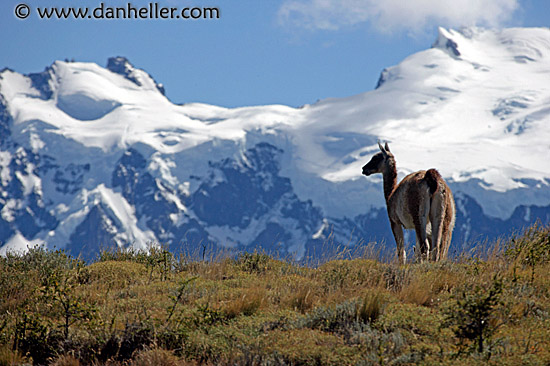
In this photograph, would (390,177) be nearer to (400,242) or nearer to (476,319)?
(400,242)

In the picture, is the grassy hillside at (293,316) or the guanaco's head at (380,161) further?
Result: the guanaco's head at (380,161)

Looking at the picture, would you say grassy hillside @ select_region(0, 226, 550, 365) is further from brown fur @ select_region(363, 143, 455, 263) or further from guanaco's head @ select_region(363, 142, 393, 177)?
guanaco's head @ select_region(363, 142, 393, 177)

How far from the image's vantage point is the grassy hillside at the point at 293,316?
821cm

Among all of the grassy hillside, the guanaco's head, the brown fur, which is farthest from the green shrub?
the guanaco's head

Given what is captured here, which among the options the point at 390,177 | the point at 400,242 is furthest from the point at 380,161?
the point at 400,242

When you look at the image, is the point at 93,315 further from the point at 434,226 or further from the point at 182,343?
the point at 434,226

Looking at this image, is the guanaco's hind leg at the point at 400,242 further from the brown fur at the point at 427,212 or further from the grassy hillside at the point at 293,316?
the grassy hillside at the point at 293,316

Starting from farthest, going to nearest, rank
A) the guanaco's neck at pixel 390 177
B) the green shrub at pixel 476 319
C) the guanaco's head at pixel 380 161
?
the guanaco's head at pixel 380 161, the guanaco's neck at pixel 390 177, the green shrub at pixel 476 319

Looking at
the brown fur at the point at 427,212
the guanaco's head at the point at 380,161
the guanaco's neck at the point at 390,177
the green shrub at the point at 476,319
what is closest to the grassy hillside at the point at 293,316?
the green shrub at the point at 476,319

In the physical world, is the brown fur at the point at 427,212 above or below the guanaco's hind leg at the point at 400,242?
above

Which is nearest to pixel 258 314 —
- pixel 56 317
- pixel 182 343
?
pixel 182 343

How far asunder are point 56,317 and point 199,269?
3349 millimetres

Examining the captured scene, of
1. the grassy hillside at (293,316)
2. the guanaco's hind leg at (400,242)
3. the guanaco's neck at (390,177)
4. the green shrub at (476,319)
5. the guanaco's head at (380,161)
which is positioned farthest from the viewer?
the guanaco's head at (380,161)

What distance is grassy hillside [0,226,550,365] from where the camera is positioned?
8.21m
